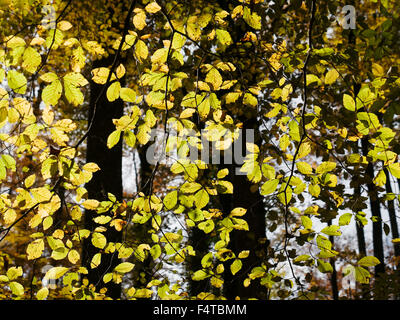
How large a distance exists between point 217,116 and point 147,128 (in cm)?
42

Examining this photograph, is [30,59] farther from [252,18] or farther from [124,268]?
[124,268]

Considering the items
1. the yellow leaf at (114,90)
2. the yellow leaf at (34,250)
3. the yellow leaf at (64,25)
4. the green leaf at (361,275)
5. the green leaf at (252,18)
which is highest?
the green leaf at (252,18)

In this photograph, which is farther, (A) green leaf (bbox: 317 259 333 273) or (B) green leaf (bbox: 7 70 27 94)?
(A) green leaf (bbox: 317 259 333 273)

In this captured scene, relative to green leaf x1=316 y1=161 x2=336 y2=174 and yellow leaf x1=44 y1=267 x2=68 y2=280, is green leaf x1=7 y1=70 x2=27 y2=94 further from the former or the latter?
green leaf x1=316 y1=161 x2=336 y2=174

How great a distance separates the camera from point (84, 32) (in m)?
5.52

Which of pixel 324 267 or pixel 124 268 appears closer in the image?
pixel 324 267

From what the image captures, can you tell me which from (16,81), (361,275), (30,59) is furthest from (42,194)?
(361,275)

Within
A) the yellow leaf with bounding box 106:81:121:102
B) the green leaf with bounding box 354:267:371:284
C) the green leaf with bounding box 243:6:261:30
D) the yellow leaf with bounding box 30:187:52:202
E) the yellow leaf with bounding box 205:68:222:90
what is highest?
the green leaf with bounding box 243:6:261:30

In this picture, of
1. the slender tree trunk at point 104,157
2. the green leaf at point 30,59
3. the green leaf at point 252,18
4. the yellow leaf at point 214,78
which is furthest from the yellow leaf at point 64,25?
the slender tree trunk at point 104,157

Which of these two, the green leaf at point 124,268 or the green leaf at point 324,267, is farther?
the green leaf at point 124,268

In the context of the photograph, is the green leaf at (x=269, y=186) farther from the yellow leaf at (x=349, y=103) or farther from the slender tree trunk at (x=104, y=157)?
the slender tree trunk at (x=104, y=157)

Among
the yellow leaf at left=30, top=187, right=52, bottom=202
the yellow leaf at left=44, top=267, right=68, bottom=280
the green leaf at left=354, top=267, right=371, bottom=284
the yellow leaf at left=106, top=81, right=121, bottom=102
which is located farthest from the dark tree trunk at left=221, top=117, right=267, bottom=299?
the yellow leaf at left=30, top=187, right=52, bottom=202
